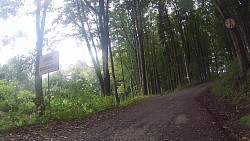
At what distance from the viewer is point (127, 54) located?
3666 cm

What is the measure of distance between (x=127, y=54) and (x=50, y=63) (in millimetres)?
27537

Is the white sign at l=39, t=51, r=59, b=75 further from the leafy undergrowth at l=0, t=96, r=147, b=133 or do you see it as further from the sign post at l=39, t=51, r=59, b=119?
the leafy undergrowth at l=0, t=96, r=147, b=133

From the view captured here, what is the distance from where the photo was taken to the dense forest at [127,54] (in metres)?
9.75

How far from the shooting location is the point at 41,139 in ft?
22.0

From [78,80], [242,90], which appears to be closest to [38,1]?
[78,80]

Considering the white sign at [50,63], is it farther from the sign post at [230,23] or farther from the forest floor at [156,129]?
the sign post at [230,23]

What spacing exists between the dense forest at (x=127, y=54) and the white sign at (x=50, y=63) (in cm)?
79

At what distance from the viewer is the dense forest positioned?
32.0 feet

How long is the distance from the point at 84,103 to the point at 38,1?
521cm

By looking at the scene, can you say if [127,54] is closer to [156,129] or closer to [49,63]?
[49,63]

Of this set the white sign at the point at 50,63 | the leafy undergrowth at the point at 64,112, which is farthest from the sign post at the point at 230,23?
the white sign at the point at 50,63

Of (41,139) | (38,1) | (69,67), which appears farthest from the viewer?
(69,67)

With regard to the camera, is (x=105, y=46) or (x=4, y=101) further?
(x=105, y=46)

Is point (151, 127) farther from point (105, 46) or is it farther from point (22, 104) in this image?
point (105, 46)
